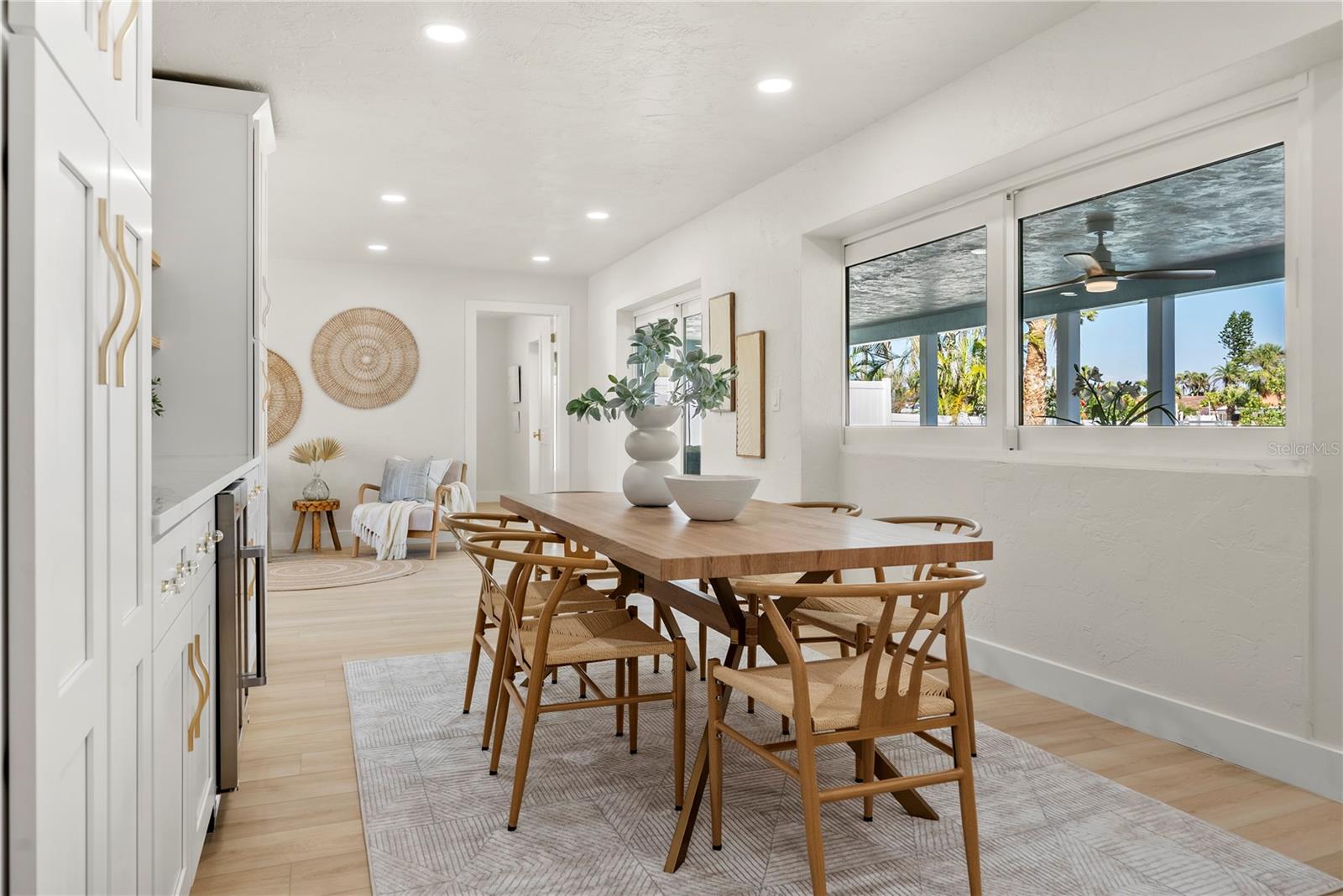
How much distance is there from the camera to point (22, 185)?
822 mm

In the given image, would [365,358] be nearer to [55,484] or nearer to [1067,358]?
[1067,358]

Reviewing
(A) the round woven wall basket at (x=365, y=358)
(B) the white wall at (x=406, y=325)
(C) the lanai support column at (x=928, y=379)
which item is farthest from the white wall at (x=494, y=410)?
(C) the lanai support column at (x=928, y=379)

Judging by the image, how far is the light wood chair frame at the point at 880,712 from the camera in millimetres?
1645

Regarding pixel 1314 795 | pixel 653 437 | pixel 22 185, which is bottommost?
pixel 1314 795

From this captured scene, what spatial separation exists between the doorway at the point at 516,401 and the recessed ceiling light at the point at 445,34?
15.6 ft

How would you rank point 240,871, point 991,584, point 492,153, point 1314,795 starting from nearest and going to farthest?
point 240,871 → point 1314,795 → point 991,584 → point 492,153

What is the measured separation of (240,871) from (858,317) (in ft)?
11.9

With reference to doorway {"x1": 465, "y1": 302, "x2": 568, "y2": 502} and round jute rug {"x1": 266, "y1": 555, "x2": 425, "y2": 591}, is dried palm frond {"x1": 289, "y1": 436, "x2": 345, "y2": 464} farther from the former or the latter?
doorway {"x1": 465, "y1": 302, "x2": 568, "y2": 502}

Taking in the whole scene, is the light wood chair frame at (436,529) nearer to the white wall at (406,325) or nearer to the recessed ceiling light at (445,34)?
the white wall at (406,325)

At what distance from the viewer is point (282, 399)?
23.7 feet

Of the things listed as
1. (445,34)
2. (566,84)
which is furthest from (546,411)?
(445,34)

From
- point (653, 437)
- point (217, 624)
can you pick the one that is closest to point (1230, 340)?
point (653, 437)

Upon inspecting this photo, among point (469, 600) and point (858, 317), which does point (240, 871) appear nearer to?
point (469, 600)

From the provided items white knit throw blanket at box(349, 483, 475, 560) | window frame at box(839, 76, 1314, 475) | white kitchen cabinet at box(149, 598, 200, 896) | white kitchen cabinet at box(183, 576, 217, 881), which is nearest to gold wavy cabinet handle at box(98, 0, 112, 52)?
white kitchen cabinet at box(149, 598, 200, 896)
